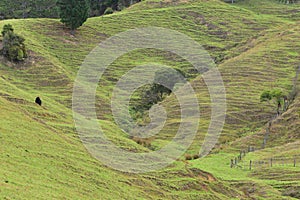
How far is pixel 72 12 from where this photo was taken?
4119 inches

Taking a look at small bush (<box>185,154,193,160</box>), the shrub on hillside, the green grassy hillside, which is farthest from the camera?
the shrub on hillside

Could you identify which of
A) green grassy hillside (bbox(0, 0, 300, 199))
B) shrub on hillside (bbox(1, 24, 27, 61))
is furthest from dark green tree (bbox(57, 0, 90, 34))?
shrub on hillside (bbox(1, 24, 27, 61))

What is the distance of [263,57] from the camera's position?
104750mm

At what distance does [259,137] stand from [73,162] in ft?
133

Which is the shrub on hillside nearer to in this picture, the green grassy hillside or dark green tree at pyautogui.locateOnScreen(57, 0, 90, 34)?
the green grassy hillside

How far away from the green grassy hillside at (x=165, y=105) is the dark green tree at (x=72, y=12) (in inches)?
97.9

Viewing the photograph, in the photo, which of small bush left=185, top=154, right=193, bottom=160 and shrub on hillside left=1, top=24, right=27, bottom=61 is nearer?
small bush left=185, top=154, right=193, bottom=160

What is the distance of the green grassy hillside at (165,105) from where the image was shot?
38844 millimetres

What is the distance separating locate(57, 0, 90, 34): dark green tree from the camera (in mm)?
104188

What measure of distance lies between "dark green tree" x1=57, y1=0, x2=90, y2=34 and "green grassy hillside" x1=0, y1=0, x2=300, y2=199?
8.15ft

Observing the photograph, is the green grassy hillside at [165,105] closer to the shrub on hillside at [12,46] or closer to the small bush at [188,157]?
the shrub on hillside at [12,46]

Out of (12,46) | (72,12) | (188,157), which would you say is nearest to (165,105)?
(188,157)

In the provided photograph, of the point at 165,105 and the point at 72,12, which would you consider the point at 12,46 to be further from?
the point at 72,12

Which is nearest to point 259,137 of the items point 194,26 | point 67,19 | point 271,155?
point 271,155
